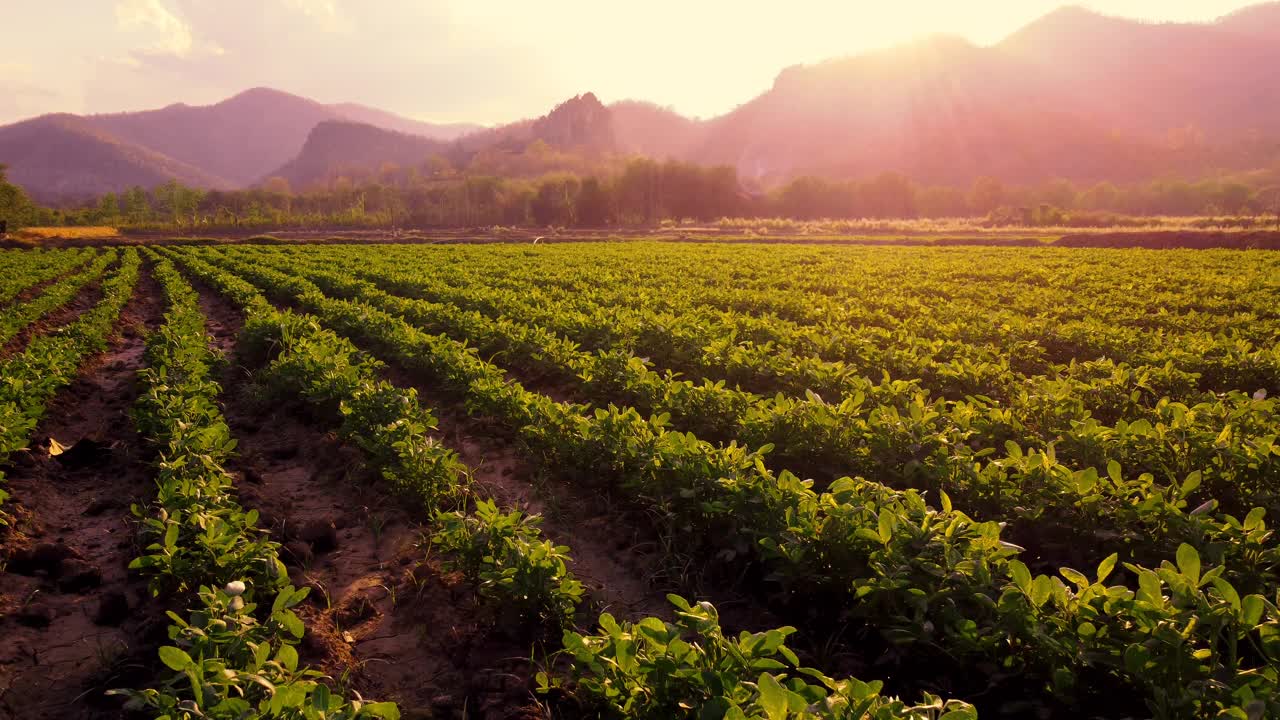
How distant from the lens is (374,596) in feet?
14.2

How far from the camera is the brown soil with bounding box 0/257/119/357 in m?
12.4

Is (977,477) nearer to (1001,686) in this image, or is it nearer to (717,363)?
(1001,686)

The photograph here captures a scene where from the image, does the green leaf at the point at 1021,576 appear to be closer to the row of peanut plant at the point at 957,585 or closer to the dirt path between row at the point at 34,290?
the row of peanut plant at the point at 957,585

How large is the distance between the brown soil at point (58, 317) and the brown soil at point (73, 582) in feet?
23.4

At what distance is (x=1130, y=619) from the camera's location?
262 cm

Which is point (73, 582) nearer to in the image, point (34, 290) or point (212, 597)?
point (212, 597)

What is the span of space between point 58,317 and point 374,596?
18364 mm

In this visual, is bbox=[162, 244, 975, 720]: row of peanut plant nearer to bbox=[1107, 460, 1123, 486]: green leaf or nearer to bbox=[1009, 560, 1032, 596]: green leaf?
bbox=[1009, 560, 1032, 596]: green leaf

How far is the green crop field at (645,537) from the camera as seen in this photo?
2.54 metres

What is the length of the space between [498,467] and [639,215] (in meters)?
104

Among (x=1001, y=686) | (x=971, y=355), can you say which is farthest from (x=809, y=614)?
(x=971, y=355)

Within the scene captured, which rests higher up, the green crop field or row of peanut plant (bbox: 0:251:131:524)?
row of peanut plant (bbox: 0:251:131:524)

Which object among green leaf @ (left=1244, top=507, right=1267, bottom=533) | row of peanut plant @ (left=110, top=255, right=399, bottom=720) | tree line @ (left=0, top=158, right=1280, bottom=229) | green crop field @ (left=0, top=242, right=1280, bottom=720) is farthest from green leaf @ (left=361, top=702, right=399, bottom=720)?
tree line @ (left=0, top=158, right=1280, bottom=229)

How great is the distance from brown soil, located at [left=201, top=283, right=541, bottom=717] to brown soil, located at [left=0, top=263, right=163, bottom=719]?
0.92m
